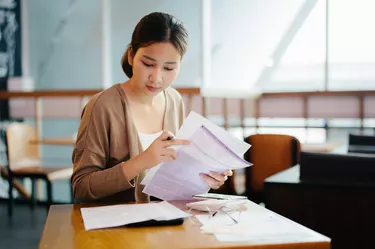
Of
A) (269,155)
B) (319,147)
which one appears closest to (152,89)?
(269,155)

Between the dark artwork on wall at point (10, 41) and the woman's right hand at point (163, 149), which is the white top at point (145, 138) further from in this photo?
the dark artwork on wall at point (10, 41)

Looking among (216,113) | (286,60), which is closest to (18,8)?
(216,113)

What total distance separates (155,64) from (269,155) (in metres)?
1.59

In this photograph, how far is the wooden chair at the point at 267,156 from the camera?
2.88 metres

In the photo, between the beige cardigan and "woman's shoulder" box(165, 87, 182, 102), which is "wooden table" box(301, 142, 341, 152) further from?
the beige cardigan

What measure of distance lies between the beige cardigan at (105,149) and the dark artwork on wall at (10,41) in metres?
5.43

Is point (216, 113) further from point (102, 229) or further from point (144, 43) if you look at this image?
point (102, 229)

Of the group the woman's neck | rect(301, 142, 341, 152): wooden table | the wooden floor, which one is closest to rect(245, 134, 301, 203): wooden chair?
rect(301, 142, 341, 152): wooden table

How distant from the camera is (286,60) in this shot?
587cm

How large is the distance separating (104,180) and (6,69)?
5.70 m

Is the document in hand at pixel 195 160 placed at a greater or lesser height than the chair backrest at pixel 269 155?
greater

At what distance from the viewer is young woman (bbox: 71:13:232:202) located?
57.5 inches

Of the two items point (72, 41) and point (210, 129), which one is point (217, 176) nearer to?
point (210, 129)

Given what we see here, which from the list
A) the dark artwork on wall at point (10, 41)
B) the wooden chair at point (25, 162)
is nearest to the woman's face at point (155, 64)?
the wooden chair at point (25, 162)
